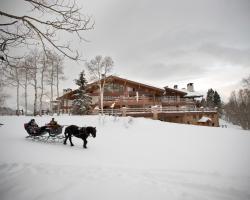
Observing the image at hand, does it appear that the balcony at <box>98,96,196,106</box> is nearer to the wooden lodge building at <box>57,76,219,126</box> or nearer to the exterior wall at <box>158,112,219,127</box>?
the wooden lodge building at <box>57,76,219,126</box>

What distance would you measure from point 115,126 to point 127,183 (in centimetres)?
1253

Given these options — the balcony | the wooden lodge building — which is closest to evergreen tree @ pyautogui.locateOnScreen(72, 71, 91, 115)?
the wooden lodge building

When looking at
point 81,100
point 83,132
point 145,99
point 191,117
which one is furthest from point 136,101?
point 83,132

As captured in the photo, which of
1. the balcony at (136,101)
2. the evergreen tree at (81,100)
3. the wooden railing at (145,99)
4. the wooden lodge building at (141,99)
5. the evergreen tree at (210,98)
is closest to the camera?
the evergreen tree at (81,100)

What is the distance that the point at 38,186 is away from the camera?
457 centimetres

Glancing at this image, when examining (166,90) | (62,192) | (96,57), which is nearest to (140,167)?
(62,192)

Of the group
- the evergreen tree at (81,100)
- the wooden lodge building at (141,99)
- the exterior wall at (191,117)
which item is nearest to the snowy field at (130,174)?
the exterior wall at (191,117)

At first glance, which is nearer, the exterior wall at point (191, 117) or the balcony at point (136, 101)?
the exterior wall at point (191, 117)

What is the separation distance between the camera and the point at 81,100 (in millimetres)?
32750

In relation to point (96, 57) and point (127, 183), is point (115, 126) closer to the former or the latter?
point (127, 183)

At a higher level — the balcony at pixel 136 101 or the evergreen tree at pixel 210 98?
the evergreen tree at pixel 210 98

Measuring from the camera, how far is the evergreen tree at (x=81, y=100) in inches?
1279

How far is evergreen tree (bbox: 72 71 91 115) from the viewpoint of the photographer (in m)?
32.5

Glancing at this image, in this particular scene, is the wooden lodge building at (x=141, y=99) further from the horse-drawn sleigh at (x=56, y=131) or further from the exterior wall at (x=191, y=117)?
the horse-drawn sleigh at (x=56, y=131)
